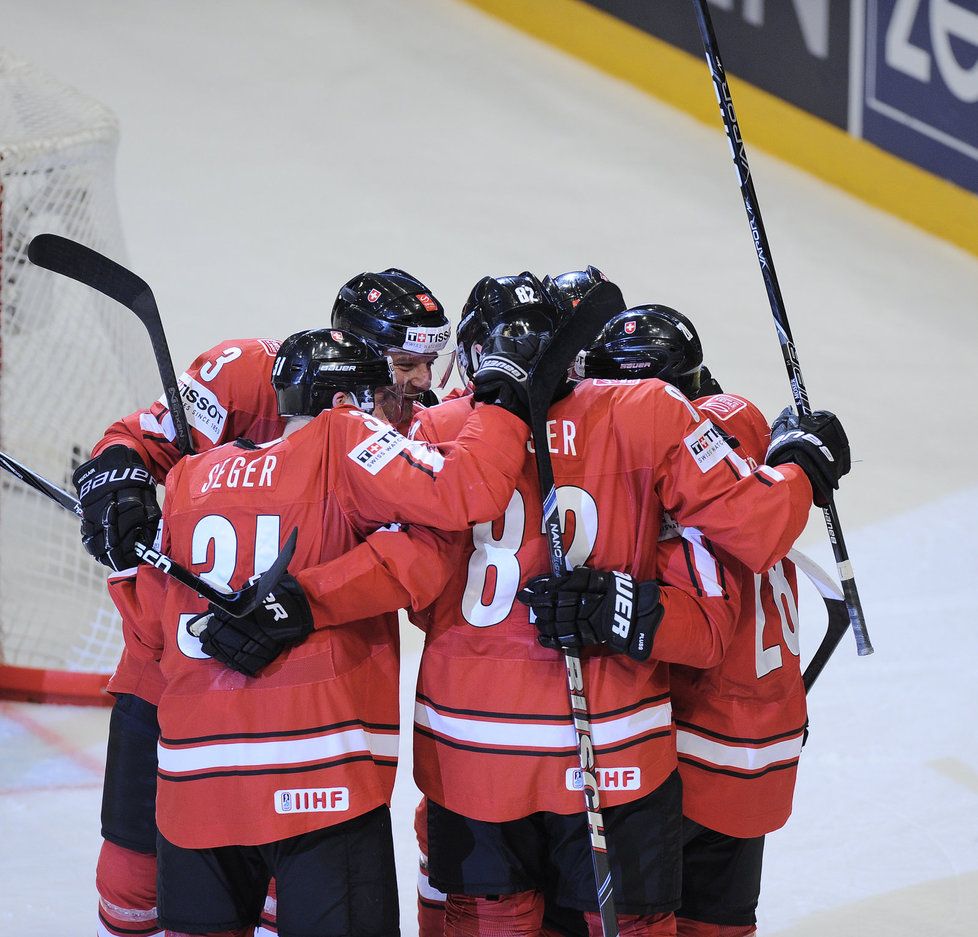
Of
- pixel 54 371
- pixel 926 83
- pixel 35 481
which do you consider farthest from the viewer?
pixel 926 83

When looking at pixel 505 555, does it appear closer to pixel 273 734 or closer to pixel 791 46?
pixel 273 734

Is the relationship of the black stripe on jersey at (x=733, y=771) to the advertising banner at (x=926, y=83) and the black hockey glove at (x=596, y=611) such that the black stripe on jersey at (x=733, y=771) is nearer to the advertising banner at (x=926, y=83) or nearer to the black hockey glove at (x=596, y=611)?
the black hockey glove at (x=596, y=611)

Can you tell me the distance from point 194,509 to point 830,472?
1.13 meters

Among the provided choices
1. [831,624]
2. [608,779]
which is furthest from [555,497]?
[831,624]

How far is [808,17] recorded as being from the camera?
24.1 feet

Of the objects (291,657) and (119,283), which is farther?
(119,283)

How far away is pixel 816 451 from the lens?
268cm

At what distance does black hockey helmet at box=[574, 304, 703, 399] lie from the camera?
2.79 metres

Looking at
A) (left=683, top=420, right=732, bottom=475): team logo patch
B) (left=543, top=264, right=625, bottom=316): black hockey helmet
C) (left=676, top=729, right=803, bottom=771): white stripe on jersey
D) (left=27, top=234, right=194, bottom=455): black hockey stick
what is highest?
(left=683, top=420, right=732, bottom=475): team logo patch

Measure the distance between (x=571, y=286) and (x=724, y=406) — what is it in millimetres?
505

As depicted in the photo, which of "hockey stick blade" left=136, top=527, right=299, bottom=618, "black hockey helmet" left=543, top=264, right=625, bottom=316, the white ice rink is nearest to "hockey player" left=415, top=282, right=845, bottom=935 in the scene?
"hockey stick blade" left=136, top=527, right=299, bottom=618

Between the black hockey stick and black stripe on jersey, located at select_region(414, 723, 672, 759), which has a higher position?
the black hockey stick

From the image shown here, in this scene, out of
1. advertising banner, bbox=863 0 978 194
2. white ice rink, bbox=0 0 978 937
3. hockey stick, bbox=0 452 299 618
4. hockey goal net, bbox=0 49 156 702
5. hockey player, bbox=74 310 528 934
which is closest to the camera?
hockey stick, bbox=0 452 299 618

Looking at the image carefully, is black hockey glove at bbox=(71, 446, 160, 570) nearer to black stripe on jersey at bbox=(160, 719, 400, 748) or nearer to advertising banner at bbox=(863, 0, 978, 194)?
black stripe on jersey at bbox=(160, 719, 400, 748)
